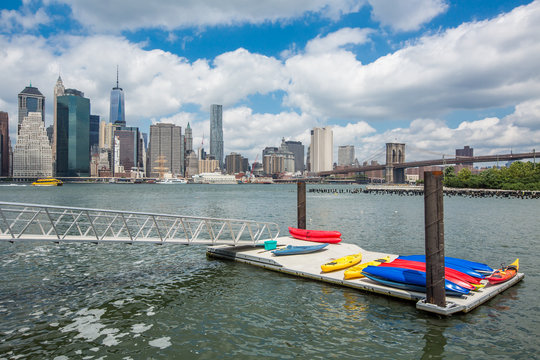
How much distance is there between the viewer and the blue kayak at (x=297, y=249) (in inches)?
852

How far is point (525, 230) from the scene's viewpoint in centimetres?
3434

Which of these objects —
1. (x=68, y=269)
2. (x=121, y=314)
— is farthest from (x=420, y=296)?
(x=68, y=269)

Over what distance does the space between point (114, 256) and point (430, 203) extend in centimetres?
2001

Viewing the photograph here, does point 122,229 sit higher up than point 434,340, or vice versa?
point 122,229

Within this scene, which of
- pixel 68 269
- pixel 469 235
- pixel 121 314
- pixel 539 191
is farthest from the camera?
pixel 539 191

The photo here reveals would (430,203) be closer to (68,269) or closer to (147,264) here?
(147,264)

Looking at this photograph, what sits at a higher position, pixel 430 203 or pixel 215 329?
pixel 430 203

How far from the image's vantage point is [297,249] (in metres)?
22.1

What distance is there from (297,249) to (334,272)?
14.1 ft

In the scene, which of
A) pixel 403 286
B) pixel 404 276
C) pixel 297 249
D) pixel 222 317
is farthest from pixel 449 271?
pixel 222 317

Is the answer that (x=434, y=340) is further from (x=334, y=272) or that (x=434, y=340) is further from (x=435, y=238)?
(x=334, y=272)

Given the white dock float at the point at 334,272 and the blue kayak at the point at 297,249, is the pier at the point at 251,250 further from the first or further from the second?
the blue kayak at the point at 297,249

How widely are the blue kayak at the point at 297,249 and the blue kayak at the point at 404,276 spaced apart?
5935mm

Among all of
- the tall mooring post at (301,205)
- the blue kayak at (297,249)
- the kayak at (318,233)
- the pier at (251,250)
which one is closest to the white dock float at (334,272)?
the pier at (251,250)
